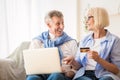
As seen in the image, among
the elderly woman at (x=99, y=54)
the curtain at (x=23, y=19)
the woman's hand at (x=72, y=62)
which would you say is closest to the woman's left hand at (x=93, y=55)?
the elderly woman at (x=99, y=54)

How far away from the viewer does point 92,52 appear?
1582 millimetres

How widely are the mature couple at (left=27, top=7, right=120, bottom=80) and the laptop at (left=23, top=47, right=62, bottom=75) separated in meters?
0.05

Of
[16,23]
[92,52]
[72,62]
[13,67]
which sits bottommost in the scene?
[13,67]

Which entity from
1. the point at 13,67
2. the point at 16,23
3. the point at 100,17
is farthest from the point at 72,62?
the point at 16,23

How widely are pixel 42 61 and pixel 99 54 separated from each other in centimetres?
42

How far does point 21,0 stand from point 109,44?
153cm

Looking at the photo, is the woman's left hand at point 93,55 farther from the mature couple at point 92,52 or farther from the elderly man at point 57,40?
the elderly man at point 57,40

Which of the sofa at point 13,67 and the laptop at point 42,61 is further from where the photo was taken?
the sofa at point 13,67

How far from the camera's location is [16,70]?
2264 millimetres

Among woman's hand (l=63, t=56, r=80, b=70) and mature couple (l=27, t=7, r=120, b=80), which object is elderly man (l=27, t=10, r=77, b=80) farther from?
woman's hand (l=63, t=56, r=80, b=70)

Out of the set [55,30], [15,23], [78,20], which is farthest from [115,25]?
[15,23]

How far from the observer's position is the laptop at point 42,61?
162 centimetres

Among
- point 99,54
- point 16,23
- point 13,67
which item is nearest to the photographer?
point 99,54

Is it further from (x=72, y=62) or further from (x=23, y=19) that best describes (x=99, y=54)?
(x=23, y=19)
